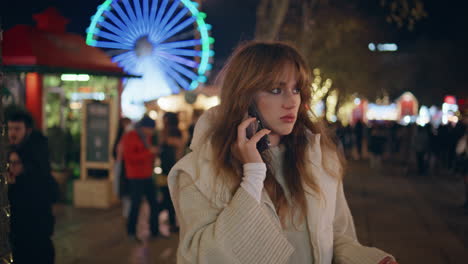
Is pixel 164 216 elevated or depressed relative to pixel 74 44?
depressed

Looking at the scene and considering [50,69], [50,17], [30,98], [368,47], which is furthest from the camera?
[368,47]

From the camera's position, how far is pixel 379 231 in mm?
7418

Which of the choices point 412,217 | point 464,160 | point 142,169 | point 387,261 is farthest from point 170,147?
point 464,160

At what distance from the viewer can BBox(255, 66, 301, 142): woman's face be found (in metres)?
2.00

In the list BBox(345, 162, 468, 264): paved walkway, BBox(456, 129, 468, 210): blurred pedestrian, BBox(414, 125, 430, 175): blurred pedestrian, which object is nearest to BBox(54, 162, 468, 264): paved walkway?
BBox(345, 162, 468, 264): paved walkway

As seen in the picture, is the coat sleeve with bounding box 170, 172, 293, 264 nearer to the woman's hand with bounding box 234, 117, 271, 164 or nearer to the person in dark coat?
the woman's hand with bounding box 234, 117, 271, 164

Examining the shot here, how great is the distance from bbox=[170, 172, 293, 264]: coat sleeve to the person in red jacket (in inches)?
202

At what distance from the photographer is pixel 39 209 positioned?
3424mm

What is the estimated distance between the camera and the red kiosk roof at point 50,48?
8.50m

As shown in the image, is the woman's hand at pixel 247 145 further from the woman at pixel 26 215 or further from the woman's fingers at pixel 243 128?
the woman at pixel 26 215

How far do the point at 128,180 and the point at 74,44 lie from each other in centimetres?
500

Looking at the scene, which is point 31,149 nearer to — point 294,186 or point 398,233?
point 294,186

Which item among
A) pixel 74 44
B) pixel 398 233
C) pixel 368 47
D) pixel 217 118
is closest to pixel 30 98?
pixel 74 44

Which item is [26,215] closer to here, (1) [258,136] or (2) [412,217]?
(1) [258,136]
